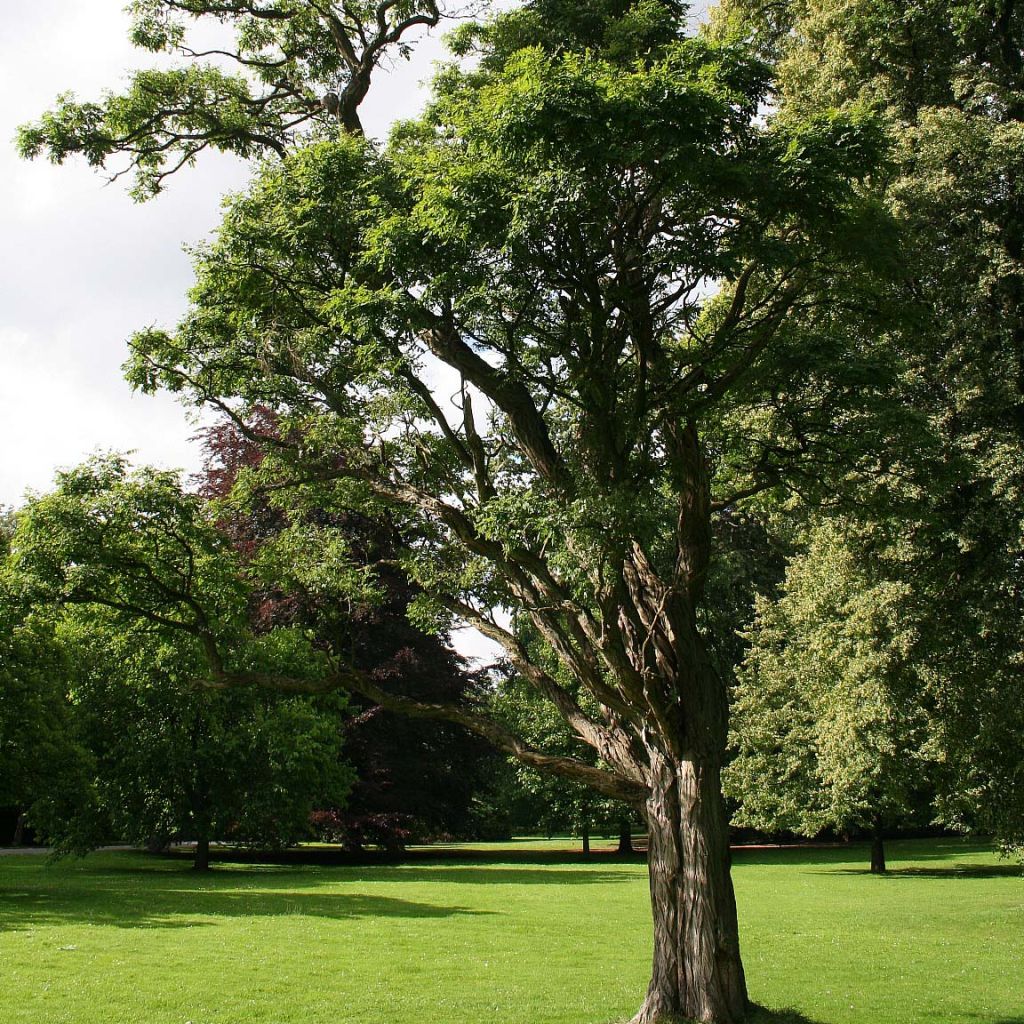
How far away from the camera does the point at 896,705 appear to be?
1708 cm

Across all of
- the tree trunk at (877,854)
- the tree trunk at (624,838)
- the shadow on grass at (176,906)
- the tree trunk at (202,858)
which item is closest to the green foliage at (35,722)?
the shadow on grass at (176,906)

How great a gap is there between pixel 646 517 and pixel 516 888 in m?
19.3

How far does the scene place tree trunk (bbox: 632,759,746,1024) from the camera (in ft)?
30.1

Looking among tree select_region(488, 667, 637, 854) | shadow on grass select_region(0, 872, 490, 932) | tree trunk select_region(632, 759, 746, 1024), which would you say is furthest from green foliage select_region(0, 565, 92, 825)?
tree select_region(488, 667, 637, 854)

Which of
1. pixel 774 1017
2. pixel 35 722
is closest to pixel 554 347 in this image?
pixel 774 1017

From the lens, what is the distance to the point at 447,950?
14.6m

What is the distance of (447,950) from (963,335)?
499 inches

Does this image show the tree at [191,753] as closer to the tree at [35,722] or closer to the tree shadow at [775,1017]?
the tree at [35,722]

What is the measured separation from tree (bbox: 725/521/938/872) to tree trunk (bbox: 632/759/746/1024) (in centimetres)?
761

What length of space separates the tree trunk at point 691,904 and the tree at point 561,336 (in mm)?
28

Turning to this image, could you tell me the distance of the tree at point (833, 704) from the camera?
54.2 feet

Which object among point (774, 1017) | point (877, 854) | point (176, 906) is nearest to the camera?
point (774, 1017)

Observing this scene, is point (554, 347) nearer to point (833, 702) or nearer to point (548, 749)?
point (833, 702)

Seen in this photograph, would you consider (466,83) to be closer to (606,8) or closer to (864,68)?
(606,8)
